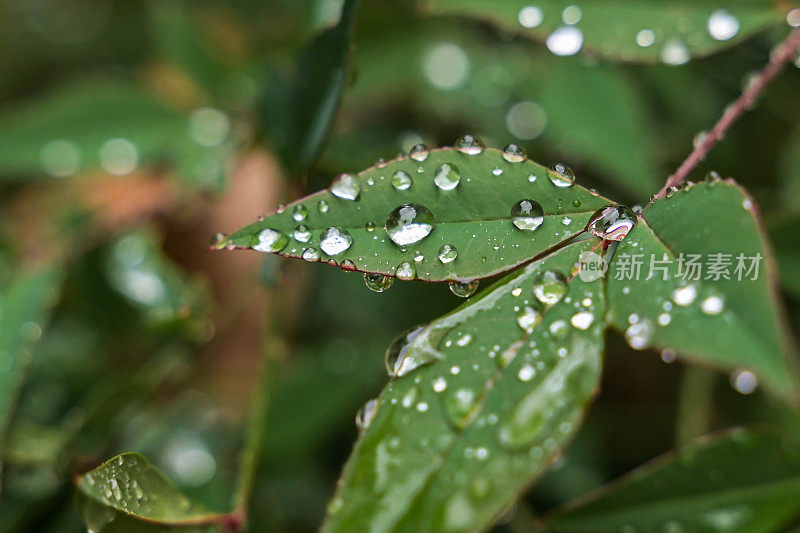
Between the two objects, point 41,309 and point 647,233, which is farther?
point 41,309

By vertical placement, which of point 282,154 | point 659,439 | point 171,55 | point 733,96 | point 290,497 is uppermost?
point 733,96

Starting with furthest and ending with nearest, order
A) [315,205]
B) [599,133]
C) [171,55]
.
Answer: [171,55], [599,133], [315,205]

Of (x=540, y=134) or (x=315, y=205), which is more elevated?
(x=315, y=205)

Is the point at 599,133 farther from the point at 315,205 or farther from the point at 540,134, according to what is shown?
the point at 315,205

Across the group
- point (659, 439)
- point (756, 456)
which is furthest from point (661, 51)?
point (659, 439)

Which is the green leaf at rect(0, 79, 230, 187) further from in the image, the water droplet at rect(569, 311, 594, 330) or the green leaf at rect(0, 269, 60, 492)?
the water droplet at rect(569, 311, 594, 330)

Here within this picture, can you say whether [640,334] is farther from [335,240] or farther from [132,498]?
[132,498]

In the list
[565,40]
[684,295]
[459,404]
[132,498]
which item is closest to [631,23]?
[565,40]
